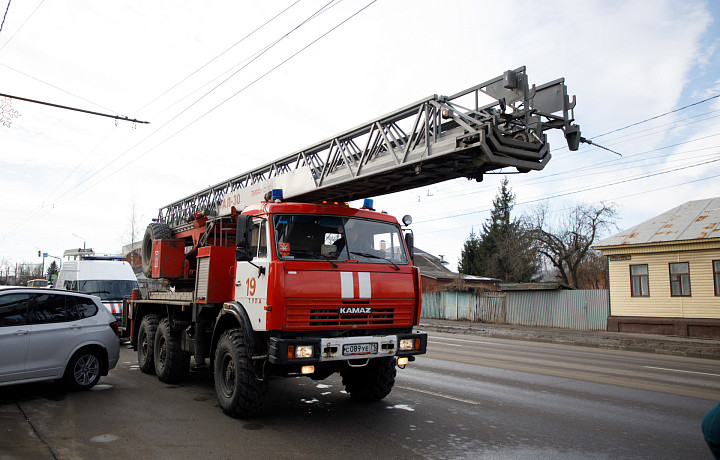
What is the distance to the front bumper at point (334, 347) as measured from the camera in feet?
19.2

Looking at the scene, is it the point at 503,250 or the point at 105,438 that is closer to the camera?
the point at 105,438

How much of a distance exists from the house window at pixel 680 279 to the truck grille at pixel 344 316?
67.8 feet

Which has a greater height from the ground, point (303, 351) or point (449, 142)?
point (449, 142)

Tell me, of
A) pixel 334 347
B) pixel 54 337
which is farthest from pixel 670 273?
pixel 54 337

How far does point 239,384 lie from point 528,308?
25952 millimetres

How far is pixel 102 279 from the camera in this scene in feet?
55.7

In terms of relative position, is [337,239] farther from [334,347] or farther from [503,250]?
[503,250]

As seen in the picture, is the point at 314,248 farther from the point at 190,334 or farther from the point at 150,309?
the point at 150,309

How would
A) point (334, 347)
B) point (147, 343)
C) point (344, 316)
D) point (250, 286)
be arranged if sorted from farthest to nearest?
point (147, 343) → point (250, 286) → point (344, 316) → point (334, 347)

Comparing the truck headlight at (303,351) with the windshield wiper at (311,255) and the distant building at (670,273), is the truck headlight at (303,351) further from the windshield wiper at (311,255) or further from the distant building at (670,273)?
the distant building at (670,273)

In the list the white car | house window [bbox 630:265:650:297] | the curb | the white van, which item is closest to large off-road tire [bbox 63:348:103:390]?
the white car

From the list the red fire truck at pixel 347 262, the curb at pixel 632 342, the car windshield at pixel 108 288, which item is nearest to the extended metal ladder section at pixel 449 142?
the red fire truck at pixel 347 262

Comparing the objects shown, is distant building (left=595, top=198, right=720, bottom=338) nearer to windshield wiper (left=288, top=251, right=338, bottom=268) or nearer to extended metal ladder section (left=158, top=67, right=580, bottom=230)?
extended metal ladder section (left=158, top=67, right=580, bottom=230)

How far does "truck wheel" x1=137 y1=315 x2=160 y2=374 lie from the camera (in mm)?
10016
